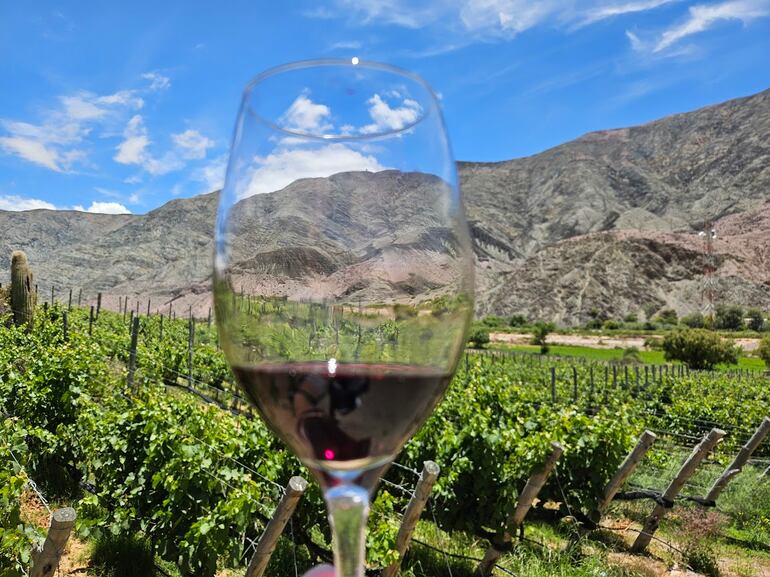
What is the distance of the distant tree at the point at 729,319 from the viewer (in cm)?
7800

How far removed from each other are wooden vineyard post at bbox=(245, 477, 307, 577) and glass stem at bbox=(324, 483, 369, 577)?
117 inches

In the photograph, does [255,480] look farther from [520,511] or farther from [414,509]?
[520,511]

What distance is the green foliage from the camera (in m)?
5.32

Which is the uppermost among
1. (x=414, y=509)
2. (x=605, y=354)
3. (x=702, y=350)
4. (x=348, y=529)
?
(x=348, y=529)

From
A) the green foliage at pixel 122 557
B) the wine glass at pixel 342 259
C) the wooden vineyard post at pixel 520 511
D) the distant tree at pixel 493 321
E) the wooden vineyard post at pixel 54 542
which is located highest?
the wine glass at pixel 342 259

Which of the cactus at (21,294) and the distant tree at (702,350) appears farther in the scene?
the distant tree at (702,350)

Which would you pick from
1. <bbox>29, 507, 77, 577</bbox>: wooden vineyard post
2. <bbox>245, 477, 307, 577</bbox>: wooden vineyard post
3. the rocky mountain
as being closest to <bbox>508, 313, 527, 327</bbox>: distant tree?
the rocky mountain

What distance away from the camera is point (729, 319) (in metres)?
78.6

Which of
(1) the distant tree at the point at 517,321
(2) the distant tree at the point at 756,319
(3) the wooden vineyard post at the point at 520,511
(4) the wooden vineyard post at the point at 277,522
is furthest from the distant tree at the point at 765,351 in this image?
(4) the wooden vineyard post at the point at 277,522

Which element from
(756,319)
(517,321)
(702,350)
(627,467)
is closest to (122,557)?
(627,467)

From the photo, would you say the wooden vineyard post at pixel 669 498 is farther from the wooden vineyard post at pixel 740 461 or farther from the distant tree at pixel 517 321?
the distant tree at pixel 517 321

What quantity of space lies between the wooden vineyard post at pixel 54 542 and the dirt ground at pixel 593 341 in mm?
65046

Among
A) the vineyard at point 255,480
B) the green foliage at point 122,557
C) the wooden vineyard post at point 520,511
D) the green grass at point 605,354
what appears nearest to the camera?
the vineyard at point 255,480

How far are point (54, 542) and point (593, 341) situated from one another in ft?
234
